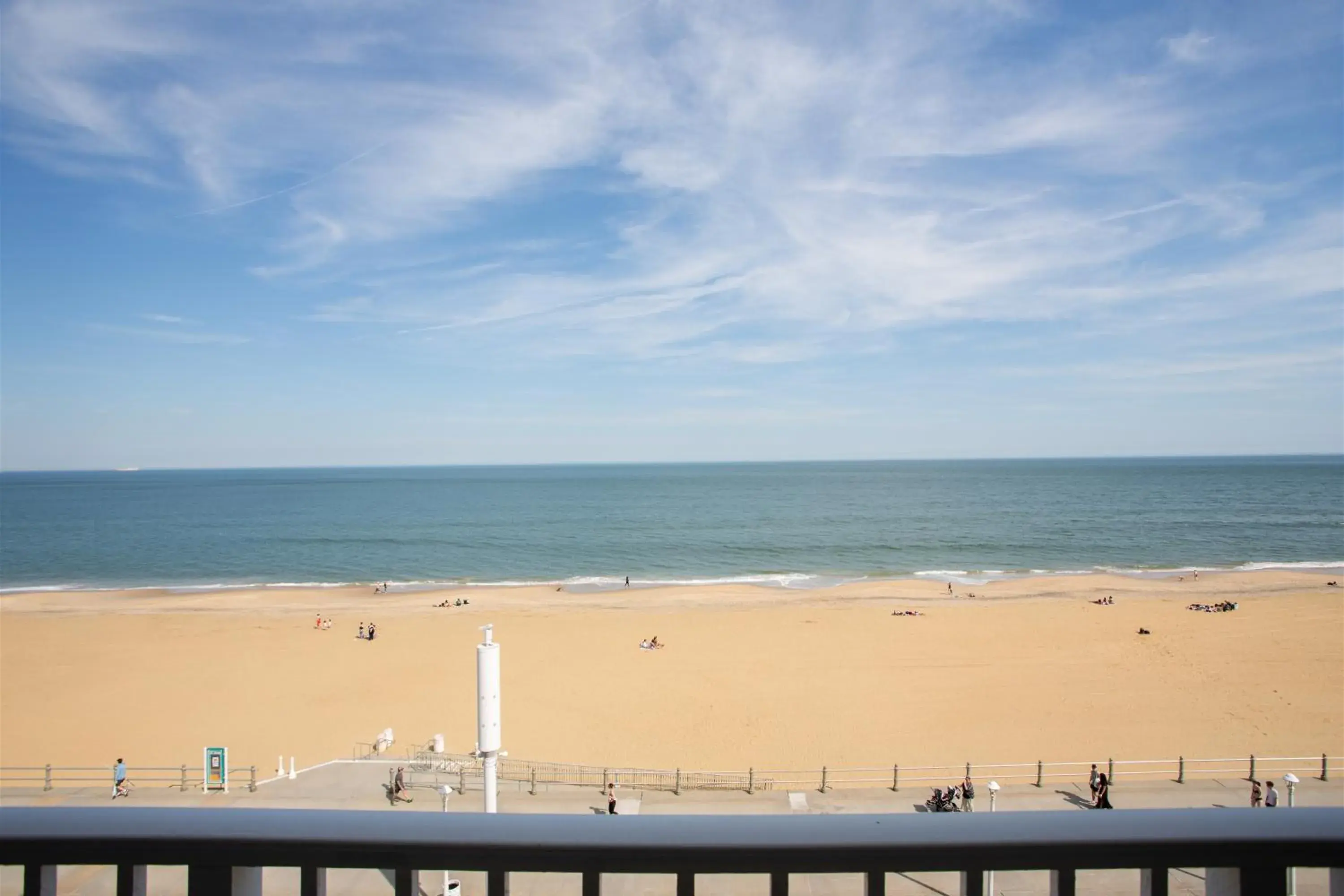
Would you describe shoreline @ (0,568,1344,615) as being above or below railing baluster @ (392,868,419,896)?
below

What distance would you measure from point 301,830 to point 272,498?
154553 mm

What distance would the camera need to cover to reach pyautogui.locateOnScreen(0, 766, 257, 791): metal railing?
55.2ft

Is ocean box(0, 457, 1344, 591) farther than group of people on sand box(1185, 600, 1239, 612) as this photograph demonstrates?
Yes

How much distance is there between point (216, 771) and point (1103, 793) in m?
16.4

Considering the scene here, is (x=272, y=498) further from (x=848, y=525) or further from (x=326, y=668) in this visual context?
(x=326, y=668)

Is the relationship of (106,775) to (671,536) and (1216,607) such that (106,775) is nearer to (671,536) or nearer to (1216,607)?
(1216,607)

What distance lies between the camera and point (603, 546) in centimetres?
6938

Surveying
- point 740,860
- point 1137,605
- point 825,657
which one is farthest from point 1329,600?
point 740,860

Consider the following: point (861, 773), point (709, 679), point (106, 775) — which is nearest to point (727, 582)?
point (709, 679)

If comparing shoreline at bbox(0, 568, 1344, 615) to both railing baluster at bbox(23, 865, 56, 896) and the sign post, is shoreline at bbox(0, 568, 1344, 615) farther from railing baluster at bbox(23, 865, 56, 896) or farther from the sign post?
railing baluster at bbox(23, 865, 56, 896)

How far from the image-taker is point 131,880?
4.81ft

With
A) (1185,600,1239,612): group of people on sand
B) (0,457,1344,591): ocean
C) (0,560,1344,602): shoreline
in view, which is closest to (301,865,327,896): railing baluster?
(1185,600,1239,612): group of people on sand

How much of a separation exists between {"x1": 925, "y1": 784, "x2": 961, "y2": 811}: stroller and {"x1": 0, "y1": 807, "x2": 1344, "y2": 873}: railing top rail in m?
13.6

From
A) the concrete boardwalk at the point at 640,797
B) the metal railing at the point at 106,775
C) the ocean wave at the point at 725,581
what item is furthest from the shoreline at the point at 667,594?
the concrete boardwalk at the point at 640,797
